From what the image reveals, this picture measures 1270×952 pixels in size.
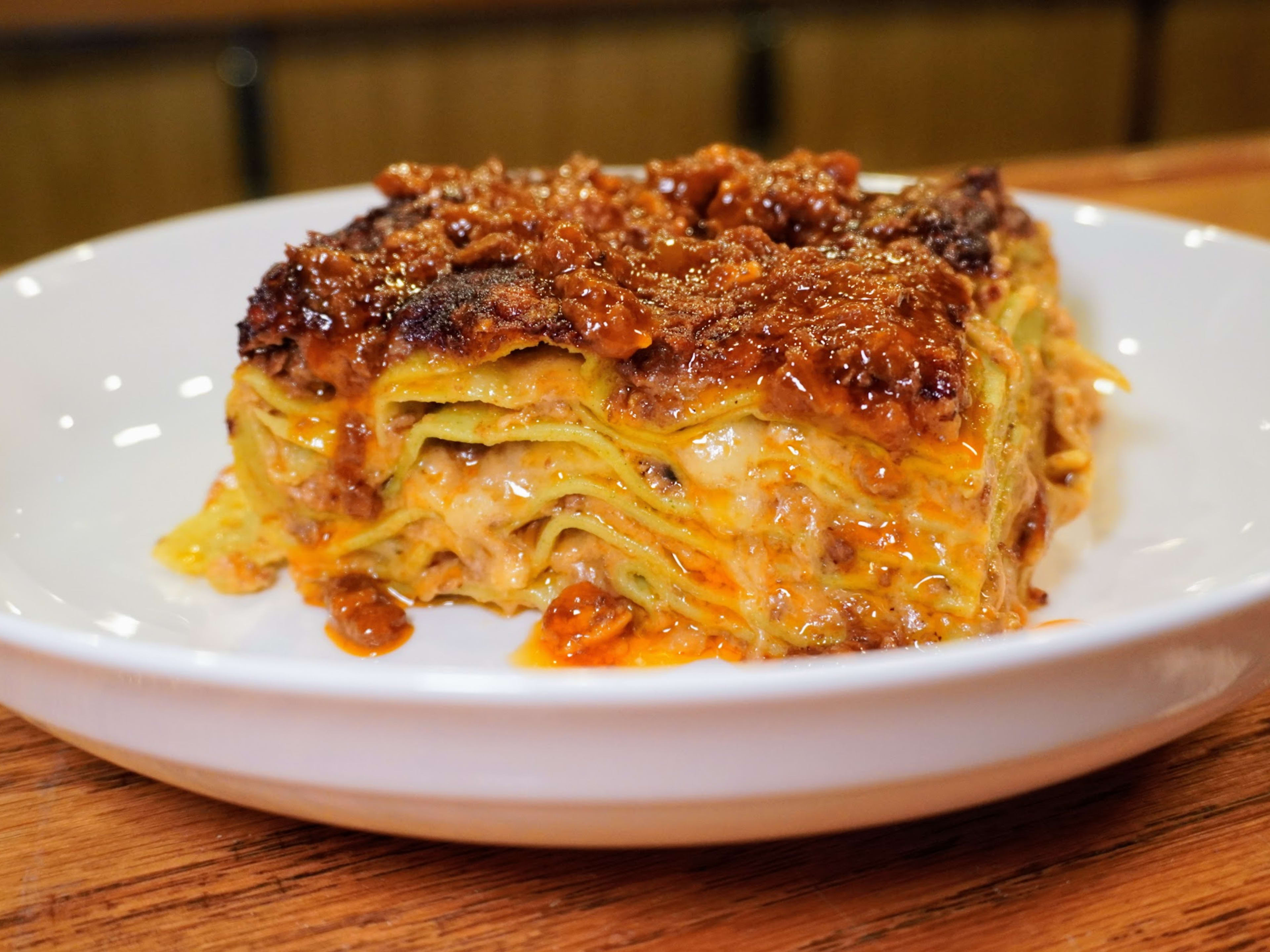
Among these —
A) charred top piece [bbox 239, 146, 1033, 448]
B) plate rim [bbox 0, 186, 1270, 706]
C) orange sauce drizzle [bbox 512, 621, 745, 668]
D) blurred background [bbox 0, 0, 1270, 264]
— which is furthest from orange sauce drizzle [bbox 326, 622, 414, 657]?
blurred background [bbox 0, 0, 1270, 264]

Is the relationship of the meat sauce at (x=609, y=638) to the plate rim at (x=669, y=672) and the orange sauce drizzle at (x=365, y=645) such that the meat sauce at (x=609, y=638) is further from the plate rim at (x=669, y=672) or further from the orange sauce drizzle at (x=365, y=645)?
the plate rim at (x=669, y=672)

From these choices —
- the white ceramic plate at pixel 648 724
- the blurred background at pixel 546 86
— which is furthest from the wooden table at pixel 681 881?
the blurred background at pixel 546 86

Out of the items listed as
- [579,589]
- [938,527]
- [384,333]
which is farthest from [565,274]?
[938,527]

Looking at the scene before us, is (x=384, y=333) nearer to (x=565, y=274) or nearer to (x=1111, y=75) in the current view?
(x=565, y=274)

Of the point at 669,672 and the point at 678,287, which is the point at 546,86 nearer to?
the point at 678,287

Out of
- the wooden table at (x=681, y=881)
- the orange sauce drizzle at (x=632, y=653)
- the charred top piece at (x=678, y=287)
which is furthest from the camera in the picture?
the orange sauce drizzle at (x=632, y=653)

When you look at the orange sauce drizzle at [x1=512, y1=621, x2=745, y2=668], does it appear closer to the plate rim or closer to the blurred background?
the plate rim

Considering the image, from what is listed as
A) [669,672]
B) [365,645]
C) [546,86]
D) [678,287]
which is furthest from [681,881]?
[546,86]
